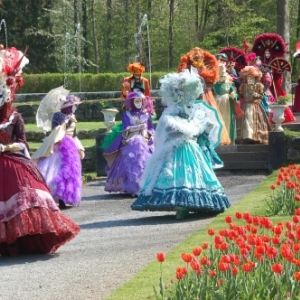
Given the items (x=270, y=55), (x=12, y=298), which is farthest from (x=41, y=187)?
(x=270, y=55)

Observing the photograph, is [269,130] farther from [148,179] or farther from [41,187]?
[41,187]

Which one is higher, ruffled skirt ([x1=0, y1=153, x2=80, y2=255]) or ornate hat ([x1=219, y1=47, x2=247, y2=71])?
ornate hat ([x1=219, y1=47, x2=247, y2=71])

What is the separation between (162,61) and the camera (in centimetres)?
4788

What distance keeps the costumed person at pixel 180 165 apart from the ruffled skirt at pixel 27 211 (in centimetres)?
237

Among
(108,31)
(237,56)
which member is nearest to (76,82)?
(237,56)

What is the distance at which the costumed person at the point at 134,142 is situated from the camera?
47.8 ft

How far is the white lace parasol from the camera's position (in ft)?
45.1

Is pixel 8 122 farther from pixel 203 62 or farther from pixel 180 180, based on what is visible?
pixel 203 62

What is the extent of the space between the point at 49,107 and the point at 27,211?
4913mm

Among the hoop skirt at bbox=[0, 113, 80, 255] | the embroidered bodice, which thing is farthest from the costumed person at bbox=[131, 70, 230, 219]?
the embroidered bodice

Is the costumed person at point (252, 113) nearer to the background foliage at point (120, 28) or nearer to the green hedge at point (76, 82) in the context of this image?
the green hedge at point (76, 82)

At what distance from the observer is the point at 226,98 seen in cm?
1959

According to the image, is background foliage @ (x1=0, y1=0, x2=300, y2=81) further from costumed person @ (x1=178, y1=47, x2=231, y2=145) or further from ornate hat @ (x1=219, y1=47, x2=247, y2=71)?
costumed person @ (x1=178, y1=47, x2=231, y2=145)

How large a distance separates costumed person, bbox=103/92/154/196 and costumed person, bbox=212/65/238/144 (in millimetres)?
4703
